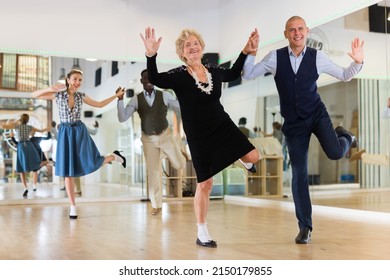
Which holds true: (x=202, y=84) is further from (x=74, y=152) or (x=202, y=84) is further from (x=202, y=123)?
(x=74, y=152)

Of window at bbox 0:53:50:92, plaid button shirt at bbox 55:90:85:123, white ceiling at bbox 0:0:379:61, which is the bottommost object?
plaid button shirt at bbox 55:90:85:123

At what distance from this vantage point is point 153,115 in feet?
18.3

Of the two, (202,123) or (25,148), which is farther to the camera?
(25,148)

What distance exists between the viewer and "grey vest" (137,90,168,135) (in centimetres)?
555

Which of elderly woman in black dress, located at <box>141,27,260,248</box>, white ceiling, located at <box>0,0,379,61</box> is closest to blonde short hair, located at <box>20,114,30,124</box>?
white ceiling, located at <box>0,0,379,61</box>

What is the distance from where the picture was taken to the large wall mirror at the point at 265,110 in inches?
210

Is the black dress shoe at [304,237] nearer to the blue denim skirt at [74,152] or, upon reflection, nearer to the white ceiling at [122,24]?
the blue denim skirt at [74,152]

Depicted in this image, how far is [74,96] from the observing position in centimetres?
534

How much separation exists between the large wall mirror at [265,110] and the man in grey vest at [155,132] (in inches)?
69.0

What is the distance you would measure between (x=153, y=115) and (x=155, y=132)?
0.18 metres

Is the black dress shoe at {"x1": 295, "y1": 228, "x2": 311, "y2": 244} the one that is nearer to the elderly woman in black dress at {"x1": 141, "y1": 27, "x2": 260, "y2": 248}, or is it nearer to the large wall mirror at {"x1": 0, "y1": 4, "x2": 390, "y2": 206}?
the elderly woman in black dress at {"x1": 141, "y1": 27, "x2": 260, "y2": 248}

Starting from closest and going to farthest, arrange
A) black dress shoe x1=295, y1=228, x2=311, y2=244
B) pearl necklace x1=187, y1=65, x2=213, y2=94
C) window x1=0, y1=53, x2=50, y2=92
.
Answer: pearl necklace x1=187, y1=65, x2=213, y2=94
black dress shoe x1=295, y1=228, x2=311, y2=244
window x1=0, y1=53, x2=50, y2=92

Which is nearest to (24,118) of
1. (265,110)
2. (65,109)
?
(65,109)

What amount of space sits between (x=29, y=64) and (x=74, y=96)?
230cm
